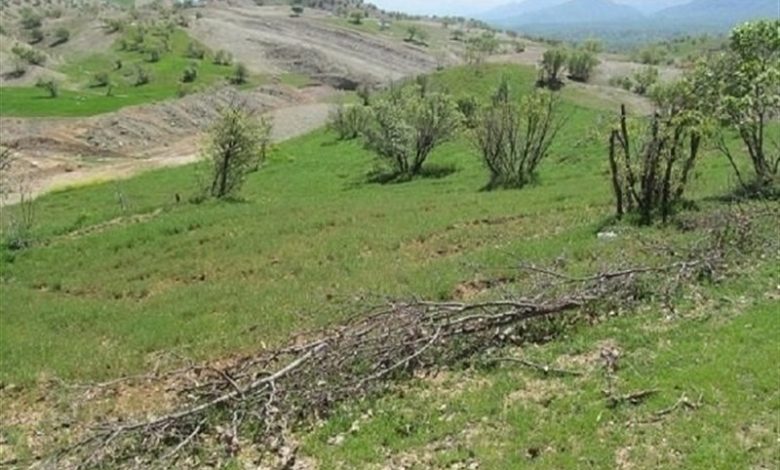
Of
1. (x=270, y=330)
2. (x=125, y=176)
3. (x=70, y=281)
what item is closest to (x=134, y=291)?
(x=70, y=281)

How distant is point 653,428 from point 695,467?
3.48ft

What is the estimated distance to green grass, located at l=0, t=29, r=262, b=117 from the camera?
326 ft

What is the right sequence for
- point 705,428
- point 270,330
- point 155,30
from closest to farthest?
point 705,428, point 270,330, point 155,30

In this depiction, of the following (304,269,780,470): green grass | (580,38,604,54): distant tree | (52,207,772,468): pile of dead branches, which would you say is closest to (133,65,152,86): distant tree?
(580,38,604,54): distant tree

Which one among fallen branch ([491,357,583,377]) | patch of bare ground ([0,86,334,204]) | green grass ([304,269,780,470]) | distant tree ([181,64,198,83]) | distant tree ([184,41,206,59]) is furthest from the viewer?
distant tree ([184,41,206,59])

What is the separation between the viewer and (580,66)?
336ft

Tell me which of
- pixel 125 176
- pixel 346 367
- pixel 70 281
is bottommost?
pixel 125 176

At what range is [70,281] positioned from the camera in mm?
28469

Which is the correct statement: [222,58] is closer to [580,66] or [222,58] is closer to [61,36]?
[61,36]

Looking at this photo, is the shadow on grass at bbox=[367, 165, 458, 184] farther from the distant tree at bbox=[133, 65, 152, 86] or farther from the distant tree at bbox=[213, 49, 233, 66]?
the distant tree at bbox=[213, 49, 233, 66]

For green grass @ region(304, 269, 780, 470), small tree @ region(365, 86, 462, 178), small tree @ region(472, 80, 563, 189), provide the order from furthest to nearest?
small tree @ region(365, 86, 462, 178) → small tree @ region(472, 80, 563, 189) → green grass @ region(304, 269, 780, 470)

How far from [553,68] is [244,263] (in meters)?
74.9

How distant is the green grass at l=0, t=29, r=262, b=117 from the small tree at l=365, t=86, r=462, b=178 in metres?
51.3

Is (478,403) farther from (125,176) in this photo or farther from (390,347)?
(125,176)
